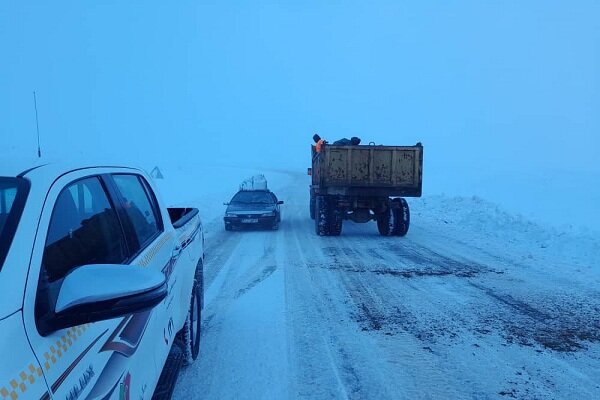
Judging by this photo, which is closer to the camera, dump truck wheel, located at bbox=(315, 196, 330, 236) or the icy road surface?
the icy road surface

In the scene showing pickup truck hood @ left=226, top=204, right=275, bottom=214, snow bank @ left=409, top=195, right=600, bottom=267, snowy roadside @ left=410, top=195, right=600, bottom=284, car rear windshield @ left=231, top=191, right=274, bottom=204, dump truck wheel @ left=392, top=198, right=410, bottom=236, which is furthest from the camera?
car rear windshield @ left=231, top=191, right=274, bottom=204

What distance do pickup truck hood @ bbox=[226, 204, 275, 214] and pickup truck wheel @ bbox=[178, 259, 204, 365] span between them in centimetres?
905

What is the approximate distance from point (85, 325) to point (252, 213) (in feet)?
40.2

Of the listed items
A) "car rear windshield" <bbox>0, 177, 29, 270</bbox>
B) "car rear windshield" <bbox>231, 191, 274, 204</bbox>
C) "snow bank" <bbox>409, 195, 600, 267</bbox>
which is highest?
"car rear windshield" <bbox>0, 177, 29, 270</bbox>

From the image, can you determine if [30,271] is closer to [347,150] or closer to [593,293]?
[593,293]

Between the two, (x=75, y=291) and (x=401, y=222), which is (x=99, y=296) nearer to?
(x=75, y=291)

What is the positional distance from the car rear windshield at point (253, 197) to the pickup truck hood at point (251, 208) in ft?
1.09

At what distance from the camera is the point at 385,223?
13523 millimetres

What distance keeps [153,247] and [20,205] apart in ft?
4.46

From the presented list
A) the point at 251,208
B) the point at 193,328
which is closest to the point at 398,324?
the point at 193,328

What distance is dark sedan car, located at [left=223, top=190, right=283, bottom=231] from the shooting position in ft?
46.4

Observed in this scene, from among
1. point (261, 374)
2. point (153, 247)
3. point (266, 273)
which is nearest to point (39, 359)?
point (153, 247)

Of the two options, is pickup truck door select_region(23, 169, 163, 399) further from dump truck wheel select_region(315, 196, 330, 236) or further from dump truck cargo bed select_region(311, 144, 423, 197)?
dump truck cargo bed select_region(311, 144, 423, 197)

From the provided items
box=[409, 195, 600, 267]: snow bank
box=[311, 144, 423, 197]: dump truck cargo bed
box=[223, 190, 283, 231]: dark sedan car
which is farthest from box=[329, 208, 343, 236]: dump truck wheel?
box=[409, 195, 600, 267]: snow bank
